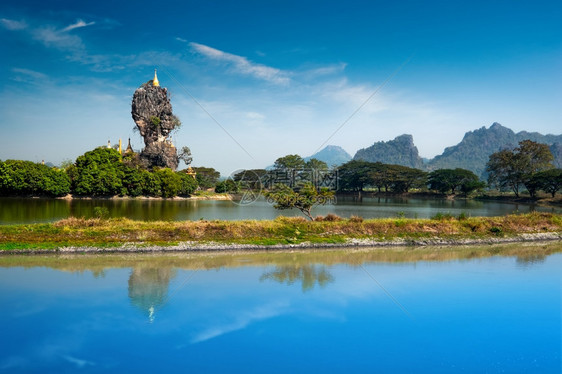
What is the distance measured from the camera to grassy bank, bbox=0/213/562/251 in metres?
20.0

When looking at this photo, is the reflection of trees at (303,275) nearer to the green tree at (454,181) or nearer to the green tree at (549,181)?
the green tree at (549,181)

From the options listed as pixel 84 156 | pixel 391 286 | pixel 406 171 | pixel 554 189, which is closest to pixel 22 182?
pixel 84 156

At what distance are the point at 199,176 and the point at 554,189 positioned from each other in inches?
2845

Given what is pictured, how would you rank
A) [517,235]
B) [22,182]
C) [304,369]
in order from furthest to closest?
[22,182] < [517,235] < [304,369]

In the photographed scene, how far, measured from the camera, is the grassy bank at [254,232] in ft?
65.8

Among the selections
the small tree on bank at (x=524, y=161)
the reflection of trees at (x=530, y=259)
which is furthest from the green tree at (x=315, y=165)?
the reflection of trees at (x=530, y=259)

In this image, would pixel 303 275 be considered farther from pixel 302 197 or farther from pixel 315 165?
pixel 315 165

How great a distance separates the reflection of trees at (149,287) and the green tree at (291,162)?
8849 cm

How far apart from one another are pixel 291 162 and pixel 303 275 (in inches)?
3490

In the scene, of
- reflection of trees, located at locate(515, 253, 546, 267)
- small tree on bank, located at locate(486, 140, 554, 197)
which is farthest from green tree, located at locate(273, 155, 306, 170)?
reflection of trees, located at locate(515, 253, 546, 267)

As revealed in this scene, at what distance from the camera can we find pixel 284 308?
40.1 ft

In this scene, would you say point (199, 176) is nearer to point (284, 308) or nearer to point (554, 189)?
point (554, 189)

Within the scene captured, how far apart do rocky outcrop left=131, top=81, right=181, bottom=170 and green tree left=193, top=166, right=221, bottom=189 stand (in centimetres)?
688

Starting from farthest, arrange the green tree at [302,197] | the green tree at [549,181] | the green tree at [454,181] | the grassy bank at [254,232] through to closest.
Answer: the green tree at [454,181] → the green tree at [549,181] → the green tree at [302,197] → the grassy bank at [254,232]
